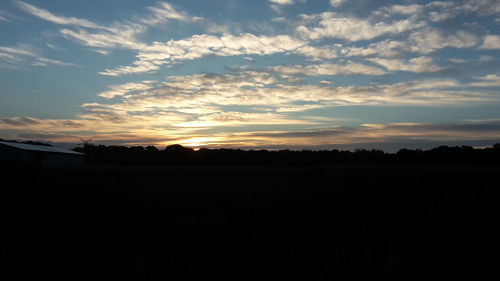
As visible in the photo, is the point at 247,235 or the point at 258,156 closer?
the point at 247,235

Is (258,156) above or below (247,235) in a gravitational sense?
above

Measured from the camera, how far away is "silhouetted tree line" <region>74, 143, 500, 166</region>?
52875 millimetres

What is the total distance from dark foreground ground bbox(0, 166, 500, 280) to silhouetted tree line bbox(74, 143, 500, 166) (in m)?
35.8

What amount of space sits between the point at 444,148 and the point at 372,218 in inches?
1812

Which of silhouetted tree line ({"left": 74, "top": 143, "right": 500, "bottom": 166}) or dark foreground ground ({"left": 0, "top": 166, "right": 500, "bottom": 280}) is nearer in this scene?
dark foreground ground ({"left": 0, "top": 166, "right": 500, "bottom": 280})

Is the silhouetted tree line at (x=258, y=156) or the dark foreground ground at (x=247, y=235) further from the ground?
the silhouetted tree line at (x=258, y=156)

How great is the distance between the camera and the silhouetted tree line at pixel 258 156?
52875mm

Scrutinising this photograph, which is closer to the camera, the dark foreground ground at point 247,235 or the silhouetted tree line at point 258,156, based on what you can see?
the dark foreground ground at point 247,235

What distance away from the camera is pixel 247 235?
34.6 feet

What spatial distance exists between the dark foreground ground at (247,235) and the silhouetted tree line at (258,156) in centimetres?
3580

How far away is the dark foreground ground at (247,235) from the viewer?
7.63m

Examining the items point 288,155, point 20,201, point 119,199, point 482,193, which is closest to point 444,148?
point 288,155

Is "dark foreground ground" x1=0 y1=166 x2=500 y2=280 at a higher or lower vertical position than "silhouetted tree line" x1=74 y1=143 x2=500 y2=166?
lower

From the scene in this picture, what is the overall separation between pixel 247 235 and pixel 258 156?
176 ft
